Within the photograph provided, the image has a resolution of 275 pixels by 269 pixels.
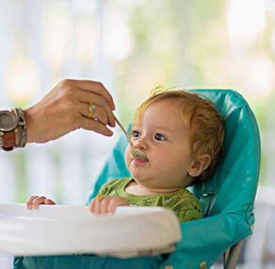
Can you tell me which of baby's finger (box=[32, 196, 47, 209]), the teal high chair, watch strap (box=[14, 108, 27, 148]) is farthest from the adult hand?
the teal high chair

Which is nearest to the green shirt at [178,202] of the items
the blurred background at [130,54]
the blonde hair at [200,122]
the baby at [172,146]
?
the baby at [172,146]

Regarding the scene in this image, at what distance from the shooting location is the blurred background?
3094mm

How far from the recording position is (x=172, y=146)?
1555mm

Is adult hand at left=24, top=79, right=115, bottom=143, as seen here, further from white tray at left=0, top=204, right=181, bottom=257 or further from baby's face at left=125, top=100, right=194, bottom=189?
white tray at left=0, top=204, right=181, bottom=257

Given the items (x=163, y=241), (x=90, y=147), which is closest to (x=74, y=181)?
(x=90, y=147)

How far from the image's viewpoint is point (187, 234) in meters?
1.27

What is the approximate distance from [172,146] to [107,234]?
55 centimetres

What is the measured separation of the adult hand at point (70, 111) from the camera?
4.46 ft

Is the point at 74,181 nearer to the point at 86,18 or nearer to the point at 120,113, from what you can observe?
the point at 120,113

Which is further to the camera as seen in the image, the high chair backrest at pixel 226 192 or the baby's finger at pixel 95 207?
the high chair backrest at pixel 226 192

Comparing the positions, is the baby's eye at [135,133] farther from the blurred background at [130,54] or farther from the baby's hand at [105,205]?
the blurred background at [130,54]

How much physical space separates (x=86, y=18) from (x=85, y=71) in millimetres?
235

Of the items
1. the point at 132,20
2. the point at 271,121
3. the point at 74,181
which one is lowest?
the point at 74,181

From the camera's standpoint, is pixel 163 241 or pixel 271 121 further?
pixel 271 121
